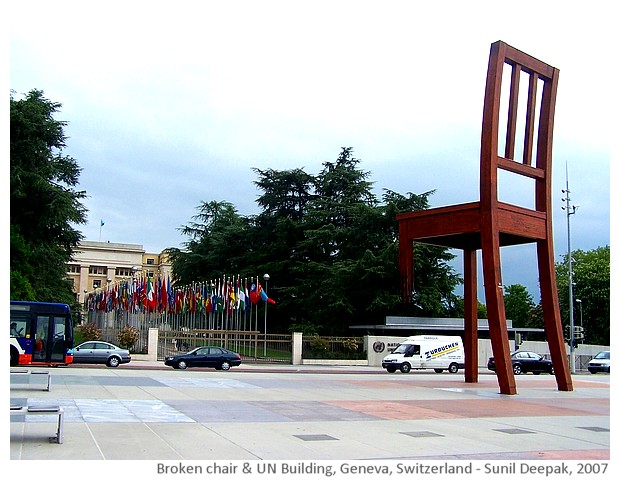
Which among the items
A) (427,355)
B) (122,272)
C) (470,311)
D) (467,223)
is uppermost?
(122,272)

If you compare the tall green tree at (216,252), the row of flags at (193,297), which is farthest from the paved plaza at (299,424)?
the tall green tree at (216,252)

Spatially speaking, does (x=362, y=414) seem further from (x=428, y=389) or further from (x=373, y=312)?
(x=373, y=312)

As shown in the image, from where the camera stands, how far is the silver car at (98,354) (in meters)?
36.9

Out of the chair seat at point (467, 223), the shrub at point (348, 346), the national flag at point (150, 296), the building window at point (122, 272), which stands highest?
the building window at point (122, 272)

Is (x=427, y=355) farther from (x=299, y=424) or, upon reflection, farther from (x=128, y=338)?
(x=299, y=424)

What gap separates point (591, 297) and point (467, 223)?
195 feet

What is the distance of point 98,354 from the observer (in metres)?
37.0

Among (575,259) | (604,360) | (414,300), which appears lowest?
(604,360)

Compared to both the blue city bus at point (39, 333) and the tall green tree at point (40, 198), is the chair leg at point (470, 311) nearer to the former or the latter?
the blue city bus at point (39, 333)

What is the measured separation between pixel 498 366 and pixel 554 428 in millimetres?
8862

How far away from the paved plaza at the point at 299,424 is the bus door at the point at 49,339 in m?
7.55

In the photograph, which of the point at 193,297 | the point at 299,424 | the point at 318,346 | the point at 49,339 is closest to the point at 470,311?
the point at 299,424
